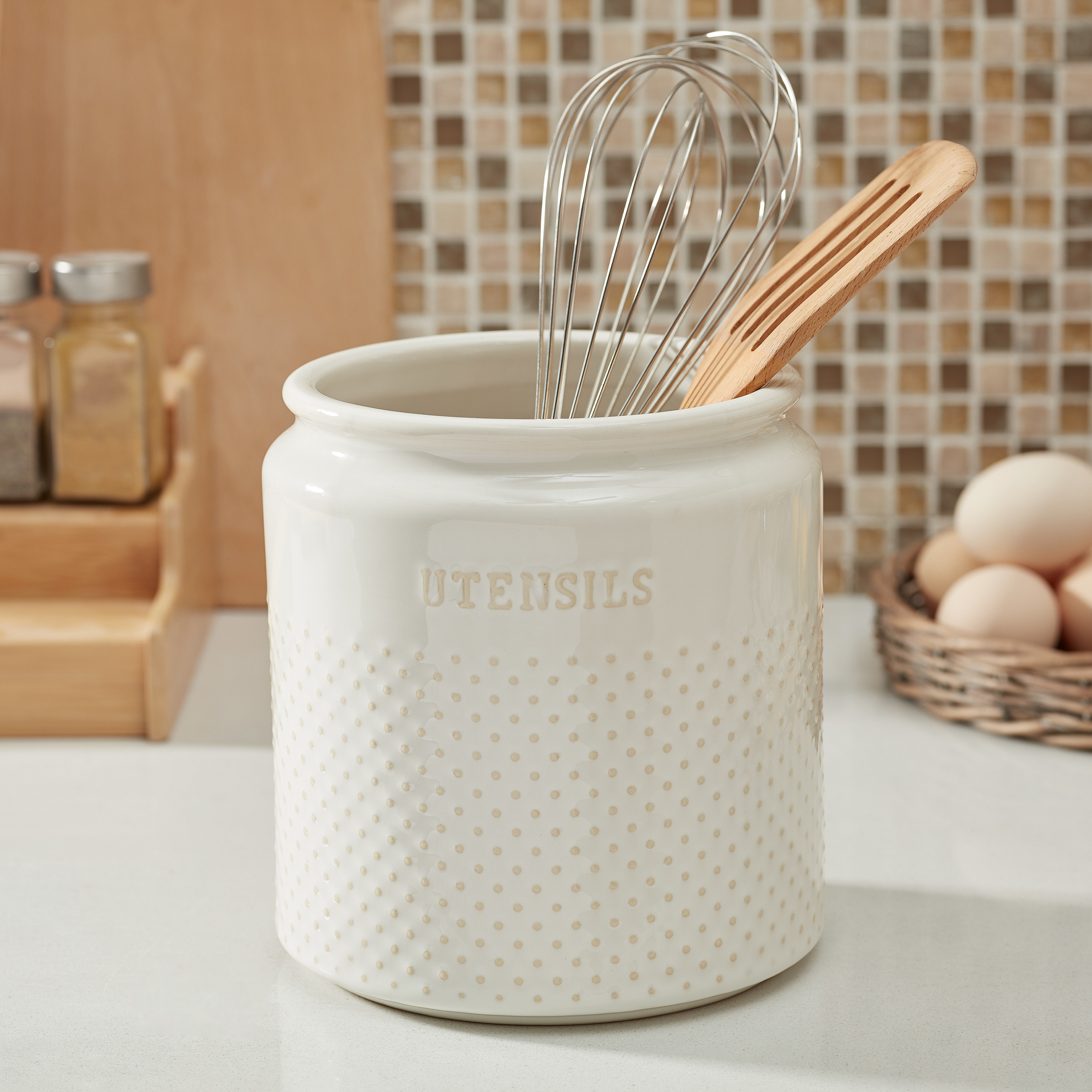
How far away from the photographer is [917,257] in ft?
2.51

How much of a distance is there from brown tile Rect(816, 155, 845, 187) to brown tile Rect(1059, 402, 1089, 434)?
0.55 ft

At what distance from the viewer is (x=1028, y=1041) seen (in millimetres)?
397

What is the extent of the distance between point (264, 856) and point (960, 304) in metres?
0.46

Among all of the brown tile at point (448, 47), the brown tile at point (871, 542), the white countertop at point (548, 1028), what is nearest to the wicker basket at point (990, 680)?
the white countertop at point (548, 1028)

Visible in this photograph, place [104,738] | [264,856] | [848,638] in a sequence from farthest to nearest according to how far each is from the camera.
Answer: [848,638] < [104,738] < [264,856]

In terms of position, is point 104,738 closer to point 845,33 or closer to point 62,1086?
point 62,1086

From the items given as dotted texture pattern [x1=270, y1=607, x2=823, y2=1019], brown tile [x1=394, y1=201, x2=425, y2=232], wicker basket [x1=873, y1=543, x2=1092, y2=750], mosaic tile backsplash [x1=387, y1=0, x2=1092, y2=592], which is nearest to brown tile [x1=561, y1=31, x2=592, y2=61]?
mosaic tile backsplash [x1=387, y1=0, x2=1092, y2=592]

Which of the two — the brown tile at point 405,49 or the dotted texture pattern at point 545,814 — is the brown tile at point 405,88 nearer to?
the brown tile at point 405,49

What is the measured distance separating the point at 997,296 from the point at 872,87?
0.12 meters

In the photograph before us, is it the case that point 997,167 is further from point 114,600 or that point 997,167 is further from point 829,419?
point 114,600

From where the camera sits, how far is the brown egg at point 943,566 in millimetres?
658

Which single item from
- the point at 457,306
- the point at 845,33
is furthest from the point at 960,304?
the point at 457,306

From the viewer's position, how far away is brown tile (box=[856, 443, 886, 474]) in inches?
30.9

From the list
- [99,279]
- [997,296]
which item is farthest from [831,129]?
[99,279]
